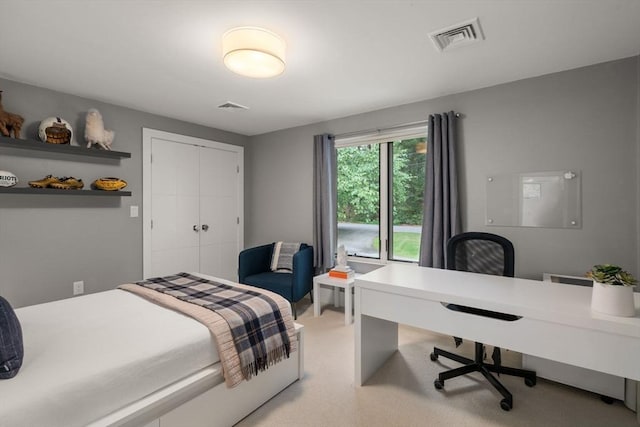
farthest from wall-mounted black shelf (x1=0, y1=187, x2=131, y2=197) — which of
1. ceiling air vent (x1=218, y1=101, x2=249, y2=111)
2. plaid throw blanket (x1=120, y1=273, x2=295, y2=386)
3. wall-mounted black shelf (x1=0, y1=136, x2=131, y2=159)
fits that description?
ceiling air vent (x1=218, y1=101, x2=249, y2=111)

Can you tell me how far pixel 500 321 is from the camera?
1.59m

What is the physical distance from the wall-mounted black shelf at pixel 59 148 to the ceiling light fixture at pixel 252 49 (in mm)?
1953

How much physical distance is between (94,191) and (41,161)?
1.58 ft

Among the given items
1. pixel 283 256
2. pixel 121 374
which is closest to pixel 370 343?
pixel 121 374

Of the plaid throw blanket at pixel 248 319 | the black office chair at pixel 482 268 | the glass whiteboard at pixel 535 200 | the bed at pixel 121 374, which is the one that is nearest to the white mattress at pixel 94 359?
the bed at pixel 121 374

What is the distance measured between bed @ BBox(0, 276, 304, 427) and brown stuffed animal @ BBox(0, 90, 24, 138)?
1.59 m

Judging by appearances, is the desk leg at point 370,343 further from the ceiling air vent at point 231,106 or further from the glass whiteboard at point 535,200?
the ceiling air vent at point 231,106

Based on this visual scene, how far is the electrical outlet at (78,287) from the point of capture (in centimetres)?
296

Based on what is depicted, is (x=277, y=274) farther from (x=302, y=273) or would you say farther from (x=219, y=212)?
(x=219, y=212)

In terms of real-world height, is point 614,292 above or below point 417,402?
above

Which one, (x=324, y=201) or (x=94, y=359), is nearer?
(x=94, y=359)

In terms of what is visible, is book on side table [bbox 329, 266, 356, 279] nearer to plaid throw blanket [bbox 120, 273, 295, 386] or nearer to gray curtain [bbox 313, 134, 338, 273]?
gray curtain [bbox 313, 134, 338, 273]

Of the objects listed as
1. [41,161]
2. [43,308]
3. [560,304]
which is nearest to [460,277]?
[560,304]

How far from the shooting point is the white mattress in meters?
1.10
